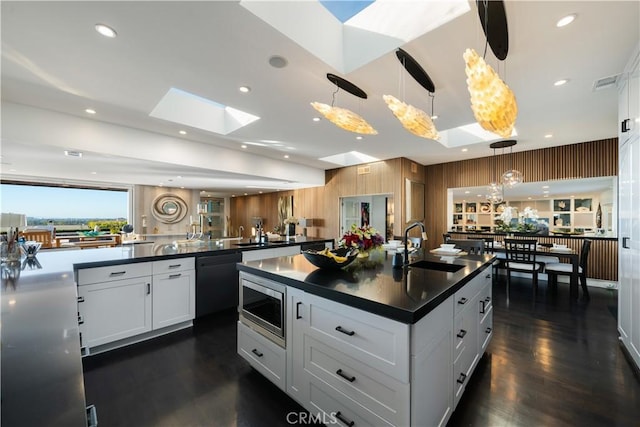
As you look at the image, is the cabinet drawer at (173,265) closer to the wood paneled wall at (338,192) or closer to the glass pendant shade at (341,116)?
the glass pendant shade at (341,116)

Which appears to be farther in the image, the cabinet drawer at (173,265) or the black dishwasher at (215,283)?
the black dishwasher at (215,283)

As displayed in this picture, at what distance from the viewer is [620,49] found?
6.89 feet

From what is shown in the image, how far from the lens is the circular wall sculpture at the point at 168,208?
7152 millimetres

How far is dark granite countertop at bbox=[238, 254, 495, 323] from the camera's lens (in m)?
1.17

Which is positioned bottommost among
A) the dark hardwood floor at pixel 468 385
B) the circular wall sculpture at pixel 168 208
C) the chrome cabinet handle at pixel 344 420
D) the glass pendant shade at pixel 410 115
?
the dark hardwood floor at pixel 468 385

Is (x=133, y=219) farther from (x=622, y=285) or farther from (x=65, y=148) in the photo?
(x=622, y=285)

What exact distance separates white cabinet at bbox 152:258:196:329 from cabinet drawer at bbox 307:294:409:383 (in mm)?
1964

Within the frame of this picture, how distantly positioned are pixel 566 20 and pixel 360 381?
8.91ft

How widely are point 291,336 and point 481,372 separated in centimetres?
164

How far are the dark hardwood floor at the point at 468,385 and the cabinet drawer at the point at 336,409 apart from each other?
0.26 metres

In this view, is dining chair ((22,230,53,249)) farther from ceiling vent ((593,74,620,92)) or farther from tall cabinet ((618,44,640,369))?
ceiling vent ((593,74,620,92))

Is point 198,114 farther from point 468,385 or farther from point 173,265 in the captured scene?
point 468,385

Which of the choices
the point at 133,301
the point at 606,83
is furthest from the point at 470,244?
the point at 133,301

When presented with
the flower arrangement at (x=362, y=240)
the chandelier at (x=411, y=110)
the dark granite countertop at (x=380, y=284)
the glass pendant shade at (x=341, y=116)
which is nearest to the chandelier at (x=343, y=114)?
the glass pendant shade at (x=341, y=116)
